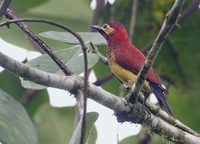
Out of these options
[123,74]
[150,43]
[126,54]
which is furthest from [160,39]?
[150,43]

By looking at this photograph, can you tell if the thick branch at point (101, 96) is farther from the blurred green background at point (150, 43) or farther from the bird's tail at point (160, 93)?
the blurred green background at point (150, 43)

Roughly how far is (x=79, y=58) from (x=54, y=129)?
1961mm

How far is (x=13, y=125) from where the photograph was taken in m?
2.79

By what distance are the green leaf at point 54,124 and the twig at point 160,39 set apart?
2.14m

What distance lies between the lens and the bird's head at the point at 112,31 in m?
4.48

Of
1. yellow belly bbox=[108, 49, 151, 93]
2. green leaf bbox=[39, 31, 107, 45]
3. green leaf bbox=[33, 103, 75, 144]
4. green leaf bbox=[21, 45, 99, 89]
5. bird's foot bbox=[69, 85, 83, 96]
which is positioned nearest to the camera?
bird's foot bbox=[69, 85, 83, 96]

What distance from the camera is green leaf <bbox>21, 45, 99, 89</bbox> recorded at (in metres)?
3.13

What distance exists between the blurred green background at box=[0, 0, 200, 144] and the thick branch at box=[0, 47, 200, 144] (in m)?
1.71

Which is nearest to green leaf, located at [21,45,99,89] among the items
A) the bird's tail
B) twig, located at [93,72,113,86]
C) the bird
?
the bird

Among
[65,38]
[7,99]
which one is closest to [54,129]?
[65,38]

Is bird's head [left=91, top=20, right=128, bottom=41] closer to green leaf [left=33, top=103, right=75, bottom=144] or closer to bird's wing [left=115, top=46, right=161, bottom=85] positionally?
bird's wing [left=115, top=46, right=161, bottom=85]

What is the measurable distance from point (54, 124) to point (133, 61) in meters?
1.41

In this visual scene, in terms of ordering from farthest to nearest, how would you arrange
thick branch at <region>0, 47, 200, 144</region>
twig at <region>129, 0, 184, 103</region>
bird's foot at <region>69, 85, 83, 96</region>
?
bird's foot at <region>69, 85, 83, 96</region>
thick branch at <region>0, 47, 200, 144</region>
twig at <region>129, 0, 184, 103</region>

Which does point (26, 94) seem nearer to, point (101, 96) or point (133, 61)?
point (133, 61)
